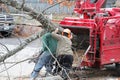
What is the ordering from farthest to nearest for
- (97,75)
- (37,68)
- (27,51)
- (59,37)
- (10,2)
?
1. (27,51)
2. (97,75)
3. (37,68)
4. (59,37)
5. (10,2)

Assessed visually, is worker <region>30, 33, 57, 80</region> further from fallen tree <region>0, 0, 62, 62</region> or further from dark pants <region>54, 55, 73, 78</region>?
fallen tree <region>0, 0, 62, 62</region>

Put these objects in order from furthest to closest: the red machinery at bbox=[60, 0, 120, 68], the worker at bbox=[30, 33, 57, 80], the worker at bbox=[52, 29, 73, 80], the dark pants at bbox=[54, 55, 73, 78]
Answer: the red machinery at bbox=[60, 0, 120, 68] < the worker at bbox=[30, 33, 57, 80] < the dark pants at bbox=[54, 55, 73, 78] < the worker at bbox=[52, 29, 73, 80]

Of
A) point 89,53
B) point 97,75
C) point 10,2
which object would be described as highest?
point 10,2

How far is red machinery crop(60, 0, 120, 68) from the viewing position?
13.1 metres

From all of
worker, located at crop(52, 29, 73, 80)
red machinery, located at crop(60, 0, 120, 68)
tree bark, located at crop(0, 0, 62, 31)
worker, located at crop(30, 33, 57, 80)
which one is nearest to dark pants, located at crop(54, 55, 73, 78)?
worker, located at crop(52, 29, 73, 80)

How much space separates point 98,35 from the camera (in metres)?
13.1

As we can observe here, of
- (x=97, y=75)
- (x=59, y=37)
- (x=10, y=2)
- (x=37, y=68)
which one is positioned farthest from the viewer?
(x=97, y=75)

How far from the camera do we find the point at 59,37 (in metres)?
11.6

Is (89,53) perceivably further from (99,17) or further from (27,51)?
(27,51)

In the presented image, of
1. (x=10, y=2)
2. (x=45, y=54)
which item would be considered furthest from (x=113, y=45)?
(x=10, y=2)

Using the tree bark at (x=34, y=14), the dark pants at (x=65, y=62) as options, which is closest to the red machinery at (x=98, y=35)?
the dark pants at (x=65, y=62)

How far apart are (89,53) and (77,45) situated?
791mm

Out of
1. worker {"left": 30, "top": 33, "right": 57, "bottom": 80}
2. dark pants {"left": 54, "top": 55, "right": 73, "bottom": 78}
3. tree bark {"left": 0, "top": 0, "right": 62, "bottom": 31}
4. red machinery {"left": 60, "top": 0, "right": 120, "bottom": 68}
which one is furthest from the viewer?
red machinery {"left": 60, "top": 0, "right": 120, "bottom": 68}

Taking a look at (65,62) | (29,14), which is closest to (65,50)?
(65,62)
